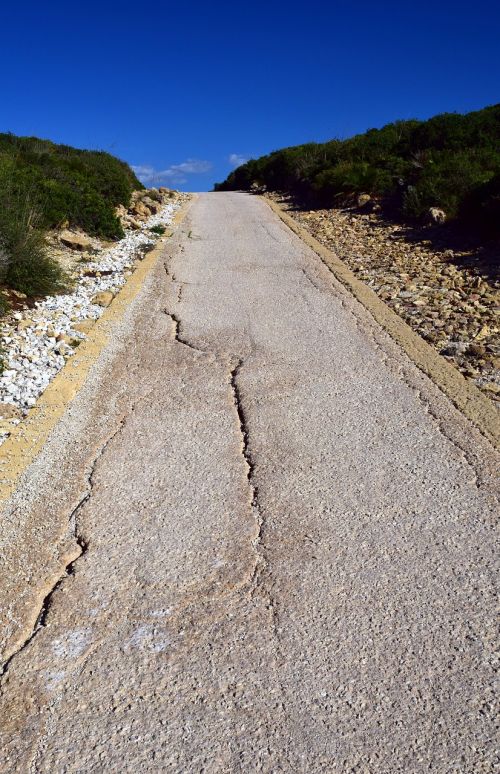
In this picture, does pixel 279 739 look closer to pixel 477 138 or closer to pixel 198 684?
pixel 198 684

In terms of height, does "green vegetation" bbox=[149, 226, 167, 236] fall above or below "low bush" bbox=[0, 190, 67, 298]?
below

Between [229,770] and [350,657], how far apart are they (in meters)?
0.60

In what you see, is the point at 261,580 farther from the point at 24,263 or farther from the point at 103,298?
the point at 24,263

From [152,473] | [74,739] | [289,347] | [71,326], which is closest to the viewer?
[74,739]

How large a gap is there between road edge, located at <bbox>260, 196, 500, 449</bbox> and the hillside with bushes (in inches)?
144

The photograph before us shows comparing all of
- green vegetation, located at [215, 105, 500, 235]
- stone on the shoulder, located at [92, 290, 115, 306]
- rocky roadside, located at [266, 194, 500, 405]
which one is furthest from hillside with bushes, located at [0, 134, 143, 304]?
green vegetation, located at [215, 105, 500, 235]

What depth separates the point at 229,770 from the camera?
186cm

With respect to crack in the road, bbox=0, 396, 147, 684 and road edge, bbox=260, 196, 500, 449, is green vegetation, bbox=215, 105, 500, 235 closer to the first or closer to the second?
road edge, bbox=260, 196, 500, 449

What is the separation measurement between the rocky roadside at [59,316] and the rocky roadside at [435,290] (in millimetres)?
3259

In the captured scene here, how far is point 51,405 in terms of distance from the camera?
450cm

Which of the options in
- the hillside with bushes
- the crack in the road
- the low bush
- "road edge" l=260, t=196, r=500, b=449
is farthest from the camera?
the hillside with bushes

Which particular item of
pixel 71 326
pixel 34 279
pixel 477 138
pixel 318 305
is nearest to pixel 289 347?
pixel 318 305

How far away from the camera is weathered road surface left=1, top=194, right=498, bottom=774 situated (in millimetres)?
1977

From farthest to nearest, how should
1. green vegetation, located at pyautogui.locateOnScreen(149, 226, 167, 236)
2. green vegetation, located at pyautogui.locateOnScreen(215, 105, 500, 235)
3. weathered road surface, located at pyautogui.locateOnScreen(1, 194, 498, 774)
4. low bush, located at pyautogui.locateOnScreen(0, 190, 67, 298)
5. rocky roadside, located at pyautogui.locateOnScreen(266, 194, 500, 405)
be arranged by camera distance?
green vegetation, located at pyautogui.locateOnScreen(149, 226, 167, 236) < green vegetation, located at pyautogui.locateOnScreen(215, 105, 500, 235) < low bush, located at pyautogui.locateOnScreen(0, 190, 67, 298) < rocky roadside, located at pyautogui.locateOnScreen(266, 194, 500, 405) < weathered road surface, located at pyautogui.locateOnScreen(1, 194, 498, 774)
